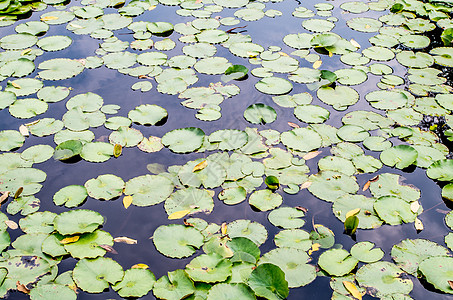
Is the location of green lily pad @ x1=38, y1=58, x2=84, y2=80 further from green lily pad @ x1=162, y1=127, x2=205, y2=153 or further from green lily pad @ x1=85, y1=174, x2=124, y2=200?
green lily pad @ x1=85, y1=174, x2=124, y2=200

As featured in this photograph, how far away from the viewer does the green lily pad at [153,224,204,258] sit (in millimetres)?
2785

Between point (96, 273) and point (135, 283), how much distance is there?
0.26 meters

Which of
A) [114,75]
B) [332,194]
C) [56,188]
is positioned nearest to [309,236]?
[332,194]

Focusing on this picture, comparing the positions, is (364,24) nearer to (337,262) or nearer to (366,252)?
(366,252)

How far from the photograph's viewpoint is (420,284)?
2.64 meters

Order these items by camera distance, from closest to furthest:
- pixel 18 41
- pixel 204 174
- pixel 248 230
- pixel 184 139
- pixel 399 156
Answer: pixel 248 230 < pixel 204 174 < pixel 399 156 < pixel 184 139 < pixel 18 41

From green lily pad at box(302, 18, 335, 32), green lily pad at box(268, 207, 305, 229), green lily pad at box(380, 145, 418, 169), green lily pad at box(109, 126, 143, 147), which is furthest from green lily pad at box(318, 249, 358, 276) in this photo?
green lily pad at box(302, 18, 335, 32)

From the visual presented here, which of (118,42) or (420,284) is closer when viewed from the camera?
(420,284)

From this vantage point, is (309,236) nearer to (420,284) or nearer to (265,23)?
(420,284)

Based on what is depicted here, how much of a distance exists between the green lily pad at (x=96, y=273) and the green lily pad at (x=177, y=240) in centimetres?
32

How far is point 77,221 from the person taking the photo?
2941mm

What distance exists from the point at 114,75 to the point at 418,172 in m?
3.23

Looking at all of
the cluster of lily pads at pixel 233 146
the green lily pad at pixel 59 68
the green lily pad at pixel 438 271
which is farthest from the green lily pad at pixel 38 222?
the green lily pad at pixel 438 271

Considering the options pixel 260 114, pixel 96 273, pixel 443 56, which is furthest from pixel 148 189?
pixel 443 56
